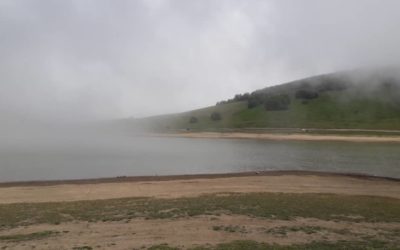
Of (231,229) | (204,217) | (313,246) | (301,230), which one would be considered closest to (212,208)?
(204,217)

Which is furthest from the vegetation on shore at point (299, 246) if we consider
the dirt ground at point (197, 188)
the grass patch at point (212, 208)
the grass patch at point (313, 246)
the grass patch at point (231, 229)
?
the dirt ground at point (197, 188)

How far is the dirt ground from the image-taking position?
32844 mm

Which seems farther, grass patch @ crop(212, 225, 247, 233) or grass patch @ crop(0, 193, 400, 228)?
grass patch @ crop(0, 193, 400, 228)

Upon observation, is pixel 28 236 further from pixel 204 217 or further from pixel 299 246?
pixel 299 246

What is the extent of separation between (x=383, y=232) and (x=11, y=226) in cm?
1685

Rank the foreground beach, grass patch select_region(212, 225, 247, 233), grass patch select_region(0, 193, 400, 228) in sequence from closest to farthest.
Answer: the foreground beach, grass patch select_region(212, 225, 247, 233), grass patch select_region(0, 193, 400, 228)

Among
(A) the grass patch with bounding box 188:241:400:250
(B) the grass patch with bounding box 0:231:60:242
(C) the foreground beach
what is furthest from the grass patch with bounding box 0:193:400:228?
(A) the grass patch with bounding box 188:241:400:250

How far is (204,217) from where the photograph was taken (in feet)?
72.7

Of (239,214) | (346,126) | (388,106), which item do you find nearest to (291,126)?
(346,126)

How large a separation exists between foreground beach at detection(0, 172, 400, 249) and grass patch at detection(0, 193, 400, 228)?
51mm

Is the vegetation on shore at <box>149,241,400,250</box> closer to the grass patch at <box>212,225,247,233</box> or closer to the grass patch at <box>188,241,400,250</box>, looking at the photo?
the grass patch at <box>188,241,400,250</box>

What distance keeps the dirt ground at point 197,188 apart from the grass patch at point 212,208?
12.3 ft

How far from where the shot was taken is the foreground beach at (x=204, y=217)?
17.4 meters

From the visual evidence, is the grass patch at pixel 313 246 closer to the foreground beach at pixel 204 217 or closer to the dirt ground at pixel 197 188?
the foreground beach at pixel 204 217
